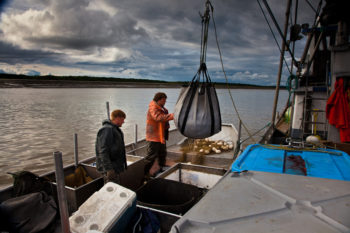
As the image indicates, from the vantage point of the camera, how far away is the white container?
2400 mm

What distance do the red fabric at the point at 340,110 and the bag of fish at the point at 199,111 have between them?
439 centimetres

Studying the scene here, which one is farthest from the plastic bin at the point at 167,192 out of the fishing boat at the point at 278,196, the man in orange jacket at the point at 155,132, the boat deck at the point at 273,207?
the boat deck at the point at 273,207

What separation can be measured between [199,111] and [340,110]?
469 cm

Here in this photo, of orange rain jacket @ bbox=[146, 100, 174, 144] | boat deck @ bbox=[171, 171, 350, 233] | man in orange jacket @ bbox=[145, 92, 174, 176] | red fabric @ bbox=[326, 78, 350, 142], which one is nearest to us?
boat deck @ bbox=[171, 171, 350, 233]

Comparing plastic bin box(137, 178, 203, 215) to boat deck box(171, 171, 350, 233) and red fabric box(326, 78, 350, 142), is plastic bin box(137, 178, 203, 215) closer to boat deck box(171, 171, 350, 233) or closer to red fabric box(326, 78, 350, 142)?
boat deck box(171, 171, 350, 233)

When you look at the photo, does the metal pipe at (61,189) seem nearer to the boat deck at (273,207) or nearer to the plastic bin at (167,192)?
the boat deck at (273,207)

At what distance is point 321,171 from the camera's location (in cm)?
288

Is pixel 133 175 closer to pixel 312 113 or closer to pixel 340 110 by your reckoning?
pixel 340 110

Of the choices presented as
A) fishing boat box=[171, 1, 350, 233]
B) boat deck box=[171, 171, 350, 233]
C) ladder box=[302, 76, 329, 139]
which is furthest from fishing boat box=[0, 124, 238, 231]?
ladder box=[302, 76, 329, 139]

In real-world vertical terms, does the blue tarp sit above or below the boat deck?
below

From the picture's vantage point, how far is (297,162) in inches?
125

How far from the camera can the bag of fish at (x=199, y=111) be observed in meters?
2.90

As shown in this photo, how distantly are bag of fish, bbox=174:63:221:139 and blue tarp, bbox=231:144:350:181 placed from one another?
0.67 metres

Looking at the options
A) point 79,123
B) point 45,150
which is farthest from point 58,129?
point 45,150
